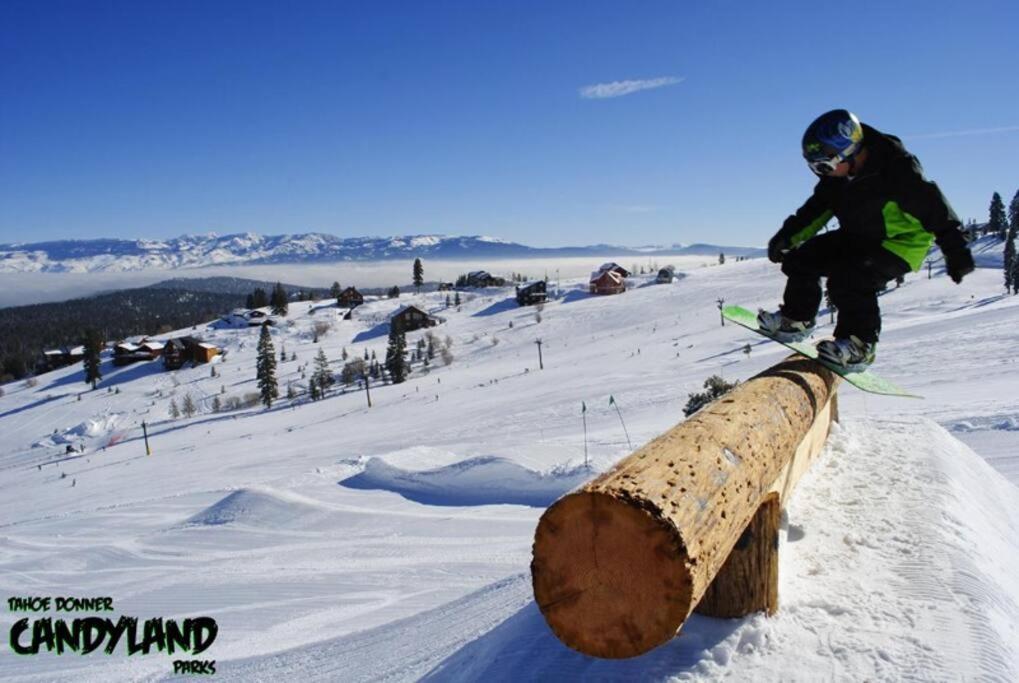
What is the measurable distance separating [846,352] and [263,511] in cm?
1289

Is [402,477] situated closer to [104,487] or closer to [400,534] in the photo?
[400,534]

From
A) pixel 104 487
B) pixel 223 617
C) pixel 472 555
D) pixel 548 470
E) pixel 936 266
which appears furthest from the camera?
pixel 936 266

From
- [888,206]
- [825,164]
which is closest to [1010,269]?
[888,206]

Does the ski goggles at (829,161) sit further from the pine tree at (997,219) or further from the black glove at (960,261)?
the pine tree at (997,219)

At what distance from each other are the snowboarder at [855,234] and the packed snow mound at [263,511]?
37.9ft

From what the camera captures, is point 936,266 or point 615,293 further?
point 615,293

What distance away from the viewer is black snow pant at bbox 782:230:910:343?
538 centimetres

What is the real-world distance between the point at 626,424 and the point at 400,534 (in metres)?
13.5

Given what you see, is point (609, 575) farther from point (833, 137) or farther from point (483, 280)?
point (483, 280)

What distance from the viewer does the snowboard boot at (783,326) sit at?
235 inches

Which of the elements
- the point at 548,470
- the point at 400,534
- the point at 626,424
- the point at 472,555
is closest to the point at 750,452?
the point at 472,555

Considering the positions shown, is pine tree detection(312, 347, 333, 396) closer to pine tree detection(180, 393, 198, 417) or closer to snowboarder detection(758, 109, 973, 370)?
pine tree detection(180, 393, 198, 417)

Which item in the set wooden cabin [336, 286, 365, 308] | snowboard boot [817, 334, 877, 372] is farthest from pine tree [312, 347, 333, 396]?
snowboard boot [817, 334, 877, 372]

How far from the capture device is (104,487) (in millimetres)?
31625
